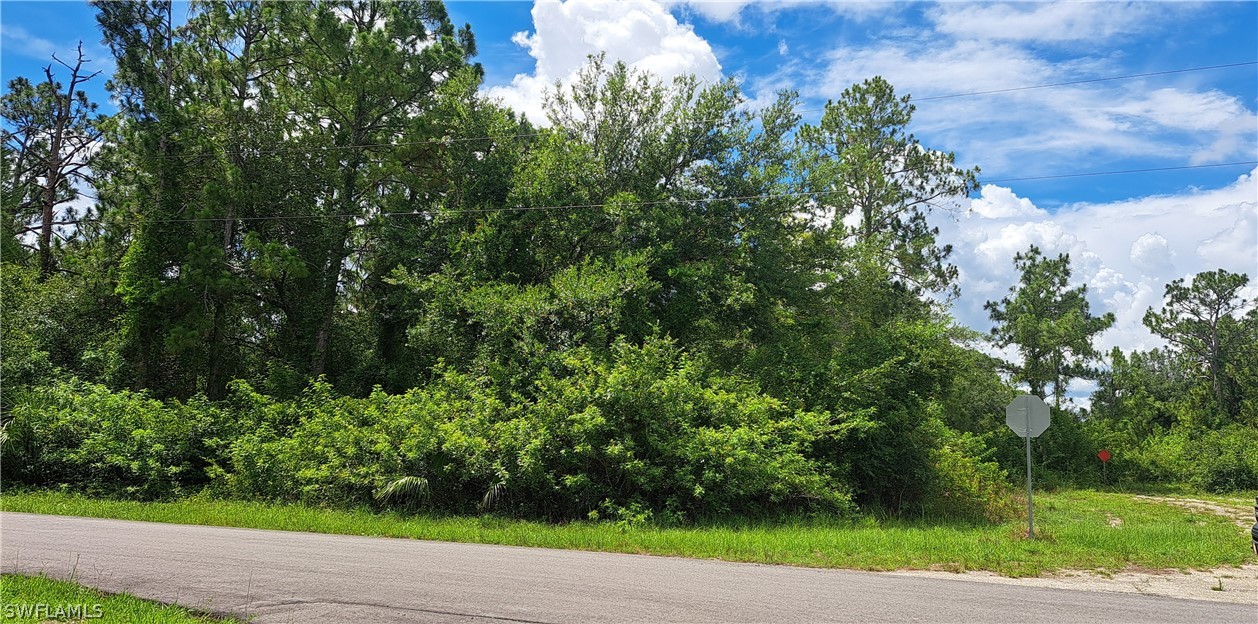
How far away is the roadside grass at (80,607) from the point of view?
603 cm

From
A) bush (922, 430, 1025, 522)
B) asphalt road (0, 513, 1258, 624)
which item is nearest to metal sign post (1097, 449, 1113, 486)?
bush (922, 430, 1025, 522)

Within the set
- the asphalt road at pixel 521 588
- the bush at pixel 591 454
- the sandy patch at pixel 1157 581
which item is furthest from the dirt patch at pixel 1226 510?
the asphalt road at pixel 521 588

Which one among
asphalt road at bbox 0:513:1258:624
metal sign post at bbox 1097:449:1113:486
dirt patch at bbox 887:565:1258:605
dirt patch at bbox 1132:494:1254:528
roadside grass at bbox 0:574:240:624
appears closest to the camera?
roadside grass at bbox 0:574:240:624

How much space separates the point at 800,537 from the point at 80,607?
9744mm

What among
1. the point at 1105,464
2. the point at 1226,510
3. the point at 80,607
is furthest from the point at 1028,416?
the point at 1105,464

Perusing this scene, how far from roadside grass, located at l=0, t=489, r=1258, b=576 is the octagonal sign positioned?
1.89 metres

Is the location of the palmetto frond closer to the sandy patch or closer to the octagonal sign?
the sandy patch

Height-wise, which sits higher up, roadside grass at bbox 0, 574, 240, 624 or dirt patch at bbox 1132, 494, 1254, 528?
roadside grass at bbox 0, 574, 240, 624

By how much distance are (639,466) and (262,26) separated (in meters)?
25.6

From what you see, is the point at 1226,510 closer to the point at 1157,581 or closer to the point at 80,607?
the point at 1157,581

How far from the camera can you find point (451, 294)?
22.5 metres

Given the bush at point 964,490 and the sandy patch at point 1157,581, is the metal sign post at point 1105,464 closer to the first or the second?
the bush at point 964,490

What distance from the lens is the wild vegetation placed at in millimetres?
16016

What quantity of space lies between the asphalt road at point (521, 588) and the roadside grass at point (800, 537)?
1185mm
